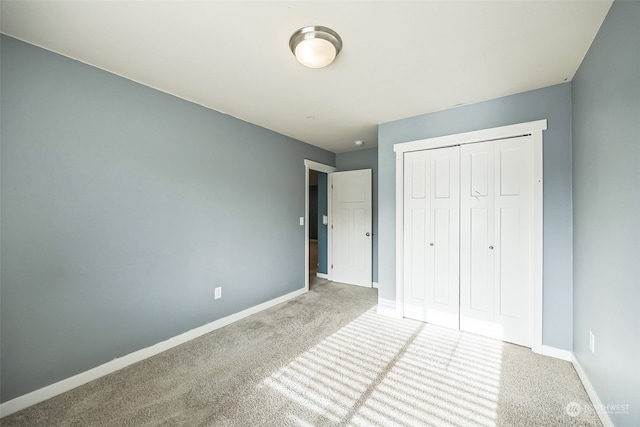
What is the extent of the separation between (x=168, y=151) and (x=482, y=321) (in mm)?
3577

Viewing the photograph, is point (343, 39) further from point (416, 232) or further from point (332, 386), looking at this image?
point (332, 386)

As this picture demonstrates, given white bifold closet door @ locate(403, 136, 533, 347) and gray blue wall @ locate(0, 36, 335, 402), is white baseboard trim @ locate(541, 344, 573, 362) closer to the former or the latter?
white bifold closet door @ locate(403, 136, 533, 347)

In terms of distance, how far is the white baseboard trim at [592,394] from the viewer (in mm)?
1479

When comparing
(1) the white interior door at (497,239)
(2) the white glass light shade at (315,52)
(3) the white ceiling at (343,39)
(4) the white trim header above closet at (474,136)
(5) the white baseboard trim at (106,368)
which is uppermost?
(3) the white ceiling at (343,39)

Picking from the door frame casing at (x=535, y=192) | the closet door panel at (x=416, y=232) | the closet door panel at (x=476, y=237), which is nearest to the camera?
the door frame casing at (x=535, y=192)

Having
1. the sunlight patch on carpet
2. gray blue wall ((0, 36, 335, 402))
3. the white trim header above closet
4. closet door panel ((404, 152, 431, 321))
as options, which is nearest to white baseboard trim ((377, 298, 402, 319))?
closet door panel ((404, 152, 431, 321))

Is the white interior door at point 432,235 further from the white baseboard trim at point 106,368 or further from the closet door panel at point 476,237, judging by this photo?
the white baseboard trim at point 106,368

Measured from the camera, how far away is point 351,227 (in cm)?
453

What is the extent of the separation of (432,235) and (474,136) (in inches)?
44.4

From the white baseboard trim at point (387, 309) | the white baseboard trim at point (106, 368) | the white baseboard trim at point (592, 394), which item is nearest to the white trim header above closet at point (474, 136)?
Result: the white baseboard trim at point (387, 309)

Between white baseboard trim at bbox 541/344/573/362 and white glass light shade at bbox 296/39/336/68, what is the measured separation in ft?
9.97

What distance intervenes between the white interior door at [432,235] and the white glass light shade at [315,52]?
1.72 meters

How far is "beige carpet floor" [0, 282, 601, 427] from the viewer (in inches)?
62.4

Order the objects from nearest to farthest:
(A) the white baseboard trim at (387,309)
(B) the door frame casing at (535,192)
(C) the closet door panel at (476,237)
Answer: (B) the door frame casing at (535,192) < (C) the closet door panel at (476,237) < (A) the white baseboard trim at (387,309)
